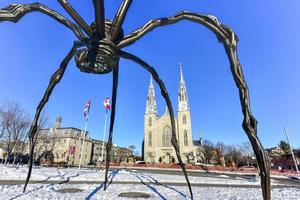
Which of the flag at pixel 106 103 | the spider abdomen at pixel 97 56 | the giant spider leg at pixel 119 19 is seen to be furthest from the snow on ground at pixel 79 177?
the giant spider leg at pixel 119 19

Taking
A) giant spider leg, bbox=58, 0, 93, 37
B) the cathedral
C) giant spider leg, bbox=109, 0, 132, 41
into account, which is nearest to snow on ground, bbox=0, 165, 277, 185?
giant spider leg, bbox=58, 0, 93, 37

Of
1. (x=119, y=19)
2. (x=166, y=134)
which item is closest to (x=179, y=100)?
(x=166, y=134)

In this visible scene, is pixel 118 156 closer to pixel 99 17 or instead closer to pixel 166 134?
pixel 166 134

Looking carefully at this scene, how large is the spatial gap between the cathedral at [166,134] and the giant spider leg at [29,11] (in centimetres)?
6167

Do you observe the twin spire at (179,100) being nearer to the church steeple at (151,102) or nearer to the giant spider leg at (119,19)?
the church steeple at (151,102)

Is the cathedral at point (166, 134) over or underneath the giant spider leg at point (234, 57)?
over

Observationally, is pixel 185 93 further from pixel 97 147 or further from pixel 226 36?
pixel 226 36

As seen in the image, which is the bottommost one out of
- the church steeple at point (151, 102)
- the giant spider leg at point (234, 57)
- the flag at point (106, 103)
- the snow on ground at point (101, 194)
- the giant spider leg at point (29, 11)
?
the snow on ground at point (101, 194)

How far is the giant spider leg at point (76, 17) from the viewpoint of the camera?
8.25ft

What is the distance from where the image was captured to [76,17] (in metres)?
2.56

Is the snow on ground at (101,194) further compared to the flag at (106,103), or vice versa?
the flag at (106,103)

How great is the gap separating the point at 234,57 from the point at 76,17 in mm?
2030

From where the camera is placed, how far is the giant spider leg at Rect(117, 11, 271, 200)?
1469 mm

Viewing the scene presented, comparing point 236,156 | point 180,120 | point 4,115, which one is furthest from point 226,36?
point 236,156
